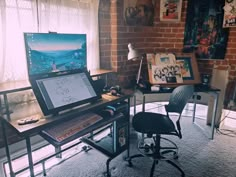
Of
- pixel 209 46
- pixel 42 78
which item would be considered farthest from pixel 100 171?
pixel 209 46

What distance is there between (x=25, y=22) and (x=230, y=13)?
8.36ft

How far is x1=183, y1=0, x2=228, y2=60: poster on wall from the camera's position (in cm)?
279

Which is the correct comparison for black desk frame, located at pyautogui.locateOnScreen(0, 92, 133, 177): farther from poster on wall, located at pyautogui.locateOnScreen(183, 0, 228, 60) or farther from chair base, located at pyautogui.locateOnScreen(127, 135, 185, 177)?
poster on wall, located at pyautogui.locateOnScreen(183, 0, 228, 60)

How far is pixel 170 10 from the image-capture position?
9.33ft

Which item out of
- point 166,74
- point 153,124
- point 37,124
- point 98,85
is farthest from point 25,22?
point 166,74

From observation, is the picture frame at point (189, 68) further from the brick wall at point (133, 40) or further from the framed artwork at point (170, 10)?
the framed artwork at point (170, 10)

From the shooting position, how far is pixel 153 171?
6.41 feet

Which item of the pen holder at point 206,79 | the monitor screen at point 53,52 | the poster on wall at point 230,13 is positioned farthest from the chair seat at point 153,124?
the poster on wall at point 230,13

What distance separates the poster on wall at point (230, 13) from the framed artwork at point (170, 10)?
0.61m

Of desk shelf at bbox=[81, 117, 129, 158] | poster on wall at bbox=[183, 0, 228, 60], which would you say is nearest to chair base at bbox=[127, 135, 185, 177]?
desk shelf at bbox=[81, 117, 129, 158]

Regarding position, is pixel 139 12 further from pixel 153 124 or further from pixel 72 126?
pixel 72 126

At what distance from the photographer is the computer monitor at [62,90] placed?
1.51m

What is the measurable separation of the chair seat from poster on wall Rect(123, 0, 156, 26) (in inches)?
51.1

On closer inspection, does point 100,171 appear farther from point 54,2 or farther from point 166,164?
point 54,2
